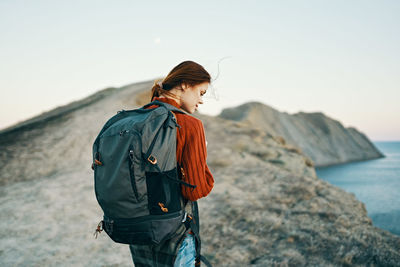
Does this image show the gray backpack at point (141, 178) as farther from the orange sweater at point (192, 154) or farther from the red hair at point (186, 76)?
the red hair at point (186, 76)

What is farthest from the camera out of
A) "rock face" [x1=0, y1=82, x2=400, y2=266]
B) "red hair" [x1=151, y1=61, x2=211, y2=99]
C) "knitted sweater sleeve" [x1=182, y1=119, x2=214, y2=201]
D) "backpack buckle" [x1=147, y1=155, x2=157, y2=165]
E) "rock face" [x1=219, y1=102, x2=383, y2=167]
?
"rock face" [x1=219, y1=102, x2=383, y2=167]

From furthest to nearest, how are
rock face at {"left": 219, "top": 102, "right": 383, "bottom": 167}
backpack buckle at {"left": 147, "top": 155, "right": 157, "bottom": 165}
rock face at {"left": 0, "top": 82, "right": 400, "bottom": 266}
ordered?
rock face at {"left": 219, "top": 102, "right": 383, "bottom": 167}, rock face at {"left": 0, "top": 82, "right": 400, "bottom": 266}, backpack buckle at {"left": 147, "top": 155, "right": 157, "bottom": 165}

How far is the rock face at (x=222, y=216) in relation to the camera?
3.79m

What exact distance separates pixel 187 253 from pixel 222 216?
149 inches

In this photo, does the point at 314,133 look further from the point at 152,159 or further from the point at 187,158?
the point at 152,159

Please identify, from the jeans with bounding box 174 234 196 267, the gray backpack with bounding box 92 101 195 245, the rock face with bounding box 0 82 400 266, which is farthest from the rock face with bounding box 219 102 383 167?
the gray backpack with bounding box 92 101 195 245

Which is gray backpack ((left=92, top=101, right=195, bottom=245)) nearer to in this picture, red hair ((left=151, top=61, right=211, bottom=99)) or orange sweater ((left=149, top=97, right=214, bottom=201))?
orange sweater ((left=149, top=97, right=214, bottom=201))

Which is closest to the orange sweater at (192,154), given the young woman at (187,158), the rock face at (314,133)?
the young woman at (187,158)

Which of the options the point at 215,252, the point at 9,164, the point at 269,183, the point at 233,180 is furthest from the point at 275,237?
the point at 9,164

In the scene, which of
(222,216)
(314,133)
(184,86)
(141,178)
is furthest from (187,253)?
(314,133)

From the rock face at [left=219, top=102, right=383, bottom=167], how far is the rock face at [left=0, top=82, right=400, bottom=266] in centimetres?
3022

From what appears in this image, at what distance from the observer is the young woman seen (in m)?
1.46

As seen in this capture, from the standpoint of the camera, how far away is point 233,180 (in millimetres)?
7402

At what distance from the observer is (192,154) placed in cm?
146
